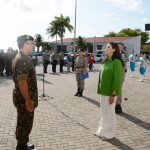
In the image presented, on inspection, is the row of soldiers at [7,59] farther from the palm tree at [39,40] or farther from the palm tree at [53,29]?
the palm tree at [39,40]

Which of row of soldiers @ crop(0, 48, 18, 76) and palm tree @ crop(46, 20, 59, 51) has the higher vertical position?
palm tree @ crop(46, 20, 59, 51)

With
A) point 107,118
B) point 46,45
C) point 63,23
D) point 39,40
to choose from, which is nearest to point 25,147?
point 107,118

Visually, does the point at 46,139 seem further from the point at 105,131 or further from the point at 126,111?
the point at 126,111

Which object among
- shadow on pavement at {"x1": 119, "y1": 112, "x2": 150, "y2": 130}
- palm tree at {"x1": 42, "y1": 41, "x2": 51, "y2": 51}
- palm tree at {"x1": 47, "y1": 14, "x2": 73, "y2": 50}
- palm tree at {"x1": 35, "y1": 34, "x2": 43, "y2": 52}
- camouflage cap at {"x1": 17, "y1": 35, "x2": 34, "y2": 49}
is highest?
palm tree at {"x1": 47, "y1": 14, "x2": 73, "y2": 50}

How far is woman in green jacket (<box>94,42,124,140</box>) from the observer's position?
184 inches

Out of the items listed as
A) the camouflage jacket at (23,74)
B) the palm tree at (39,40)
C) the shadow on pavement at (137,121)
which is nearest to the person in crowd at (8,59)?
the shadow on pavement at (137,121)

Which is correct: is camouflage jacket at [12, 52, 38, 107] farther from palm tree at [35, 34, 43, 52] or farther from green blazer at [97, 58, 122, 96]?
palm tree at [35, 34, 43, 52]

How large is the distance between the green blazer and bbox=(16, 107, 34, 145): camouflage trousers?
1.58m

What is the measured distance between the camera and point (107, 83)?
4.79m

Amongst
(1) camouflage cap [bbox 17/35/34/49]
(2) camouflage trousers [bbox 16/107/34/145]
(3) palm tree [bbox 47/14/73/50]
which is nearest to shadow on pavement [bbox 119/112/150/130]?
(2) camouflage trousers [bbox 16/107/34/145]

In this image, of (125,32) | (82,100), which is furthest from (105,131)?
(125,32)

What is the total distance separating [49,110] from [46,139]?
2.41 metres

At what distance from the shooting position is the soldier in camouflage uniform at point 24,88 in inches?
144

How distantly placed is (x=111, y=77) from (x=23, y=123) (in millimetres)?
1896
